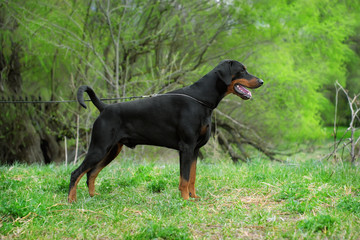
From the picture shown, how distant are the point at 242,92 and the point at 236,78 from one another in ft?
0.57

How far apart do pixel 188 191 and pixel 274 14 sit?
858cm

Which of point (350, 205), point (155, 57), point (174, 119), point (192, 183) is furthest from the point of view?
point (155, 57)

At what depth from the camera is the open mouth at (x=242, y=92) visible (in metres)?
4.30

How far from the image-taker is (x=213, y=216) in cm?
365

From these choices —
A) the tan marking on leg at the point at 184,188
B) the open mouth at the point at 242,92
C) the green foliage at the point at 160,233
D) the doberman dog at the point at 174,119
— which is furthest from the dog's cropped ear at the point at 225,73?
the green foliage at the point at 160,233

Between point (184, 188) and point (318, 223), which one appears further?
point (184, 188)

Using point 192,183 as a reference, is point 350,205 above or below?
above

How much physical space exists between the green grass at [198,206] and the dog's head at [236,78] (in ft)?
4.00

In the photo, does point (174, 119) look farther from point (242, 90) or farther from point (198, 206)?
point (198, 206)

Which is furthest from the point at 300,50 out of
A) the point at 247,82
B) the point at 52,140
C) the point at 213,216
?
the point at 213,216

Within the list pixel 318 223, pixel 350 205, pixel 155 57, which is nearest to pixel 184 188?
pixel 318 223

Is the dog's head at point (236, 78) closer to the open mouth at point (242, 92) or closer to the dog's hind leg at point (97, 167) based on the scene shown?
the open mouth at point (242, 92)

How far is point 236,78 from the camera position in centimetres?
434

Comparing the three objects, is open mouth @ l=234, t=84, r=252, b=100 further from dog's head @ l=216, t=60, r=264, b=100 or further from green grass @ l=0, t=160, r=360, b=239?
green grass @ l=0, t=160, r=360, b=239
